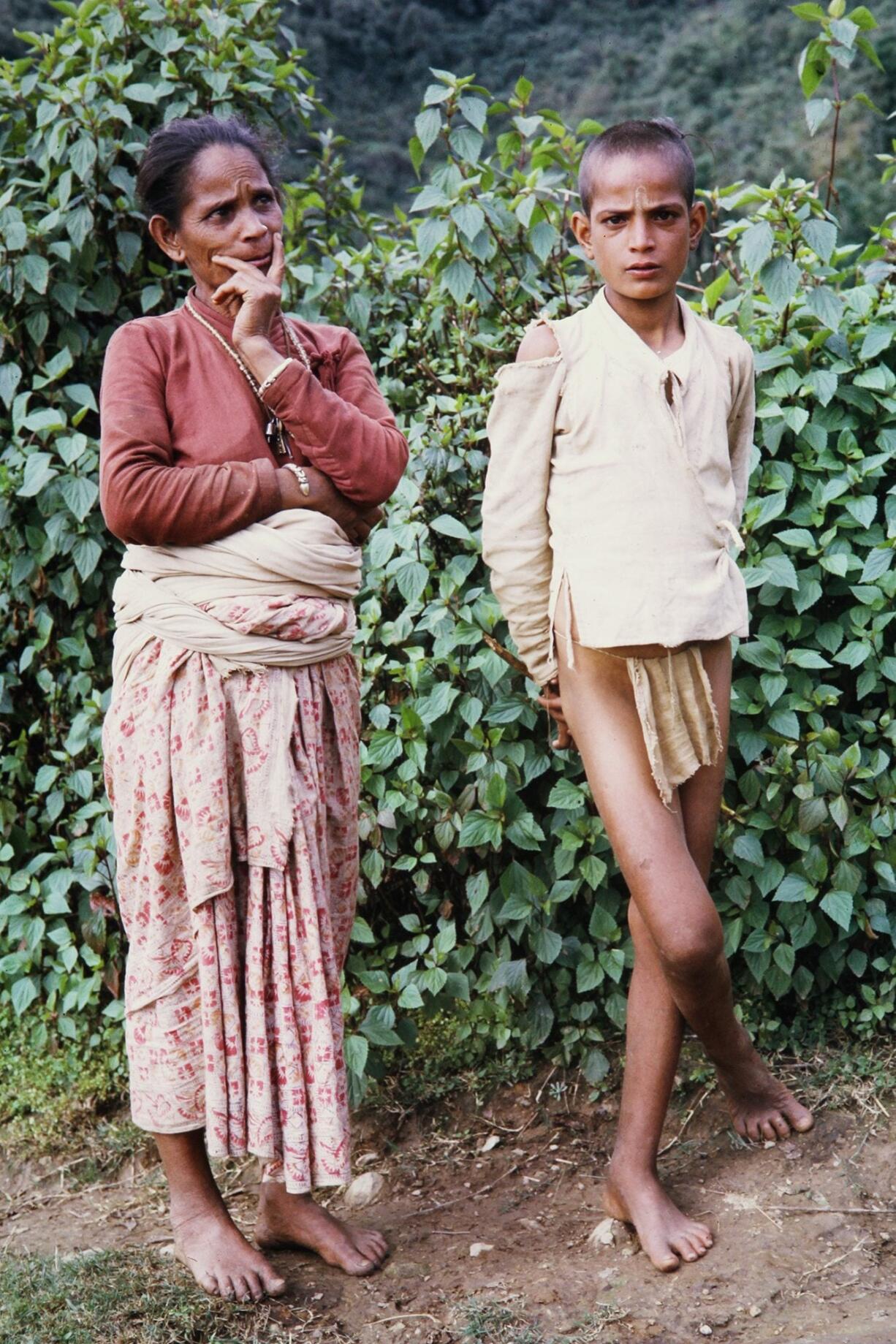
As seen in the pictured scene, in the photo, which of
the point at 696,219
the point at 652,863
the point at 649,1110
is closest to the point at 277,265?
the point at 696,219

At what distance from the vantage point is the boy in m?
2.52

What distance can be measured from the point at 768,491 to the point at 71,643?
6.27 feet

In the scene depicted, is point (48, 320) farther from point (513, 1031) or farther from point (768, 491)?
point (513, 1031)

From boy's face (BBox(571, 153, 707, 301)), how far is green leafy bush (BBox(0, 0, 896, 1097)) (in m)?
0.64

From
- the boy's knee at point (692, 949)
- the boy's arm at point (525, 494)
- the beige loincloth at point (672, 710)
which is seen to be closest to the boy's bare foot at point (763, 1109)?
the boy's knee at point (692, 949)

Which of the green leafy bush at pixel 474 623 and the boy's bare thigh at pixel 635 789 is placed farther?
the green leafy bush at pixel 474 623

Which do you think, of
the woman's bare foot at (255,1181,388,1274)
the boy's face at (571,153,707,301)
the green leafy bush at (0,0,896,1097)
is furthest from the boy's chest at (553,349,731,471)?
the woman's bare foot at (255,1181,388,1274)

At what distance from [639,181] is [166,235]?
919 millimetres

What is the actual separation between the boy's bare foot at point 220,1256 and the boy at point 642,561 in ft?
2.40

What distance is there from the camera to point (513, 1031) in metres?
3.43

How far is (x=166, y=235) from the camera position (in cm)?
271

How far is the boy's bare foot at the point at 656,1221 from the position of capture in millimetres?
2664

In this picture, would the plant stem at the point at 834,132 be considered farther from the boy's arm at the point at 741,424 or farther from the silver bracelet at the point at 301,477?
the silver bracelet at the point at 301,477

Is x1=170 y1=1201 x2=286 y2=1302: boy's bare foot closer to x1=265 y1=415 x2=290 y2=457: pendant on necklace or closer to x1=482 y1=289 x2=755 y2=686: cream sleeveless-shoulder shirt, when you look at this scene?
x1=482 y1=289 x2=755 y2=686: cream sleeveless-shoulder shirt
